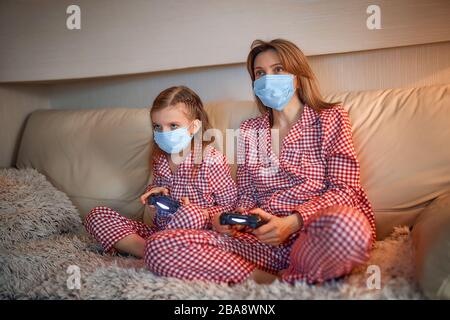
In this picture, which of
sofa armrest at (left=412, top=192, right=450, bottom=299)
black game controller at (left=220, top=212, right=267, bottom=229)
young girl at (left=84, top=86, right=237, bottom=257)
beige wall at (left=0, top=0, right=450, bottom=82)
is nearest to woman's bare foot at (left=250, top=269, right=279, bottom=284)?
black game controller at (left=220, top=212, right=267, bottom=229)

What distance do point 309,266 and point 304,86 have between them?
21.6 inches

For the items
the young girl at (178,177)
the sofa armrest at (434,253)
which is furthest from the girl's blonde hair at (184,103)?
the sofa armrest at (434,253)

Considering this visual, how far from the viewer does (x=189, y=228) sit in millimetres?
1127

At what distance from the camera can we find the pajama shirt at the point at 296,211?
86 cm

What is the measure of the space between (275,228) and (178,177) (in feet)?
1.35

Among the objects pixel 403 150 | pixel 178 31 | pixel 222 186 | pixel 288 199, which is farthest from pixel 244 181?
pixel 178 31

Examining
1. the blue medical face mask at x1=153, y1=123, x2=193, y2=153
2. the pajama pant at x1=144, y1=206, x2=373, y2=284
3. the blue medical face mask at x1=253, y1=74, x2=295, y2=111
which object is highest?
the blue medical face mask at x1=253, y1=74, x2=295, y2=111

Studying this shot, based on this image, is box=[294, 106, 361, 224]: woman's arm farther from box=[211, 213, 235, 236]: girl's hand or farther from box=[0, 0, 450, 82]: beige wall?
box=[0, 0, 450, 82]: beige wall

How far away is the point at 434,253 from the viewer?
85 centimetres

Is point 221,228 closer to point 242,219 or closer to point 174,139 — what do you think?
point 242,219

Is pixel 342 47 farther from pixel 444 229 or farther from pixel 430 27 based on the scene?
pixel 444 229

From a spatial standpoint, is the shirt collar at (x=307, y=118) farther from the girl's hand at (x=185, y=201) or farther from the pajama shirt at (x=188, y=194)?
the girl's hand at (x=185, y=201)

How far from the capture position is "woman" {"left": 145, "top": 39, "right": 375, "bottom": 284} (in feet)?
2.87

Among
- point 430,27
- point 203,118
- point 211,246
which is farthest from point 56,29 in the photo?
point 430,27
